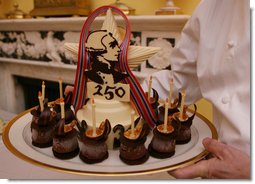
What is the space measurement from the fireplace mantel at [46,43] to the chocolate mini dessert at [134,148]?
2.73ft

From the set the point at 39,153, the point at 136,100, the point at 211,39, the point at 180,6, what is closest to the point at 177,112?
the point at 136,100

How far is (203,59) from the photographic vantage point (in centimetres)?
76

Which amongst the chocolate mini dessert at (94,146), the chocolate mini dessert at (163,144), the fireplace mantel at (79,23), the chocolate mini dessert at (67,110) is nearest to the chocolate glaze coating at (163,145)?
the chocolate mini dessert at (163,144)

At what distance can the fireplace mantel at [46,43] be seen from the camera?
54.9 inches

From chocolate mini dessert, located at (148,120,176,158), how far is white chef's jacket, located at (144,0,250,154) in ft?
0.46

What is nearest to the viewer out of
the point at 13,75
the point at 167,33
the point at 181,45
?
the point at 181,45

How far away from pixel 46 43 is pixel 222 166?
163 centimetres

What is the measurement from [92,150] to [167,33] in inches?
38.1

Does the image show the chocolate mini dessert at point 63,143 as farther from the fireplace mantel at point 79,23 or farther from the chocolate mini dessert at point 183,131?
the fireplace mantel at point 79,23

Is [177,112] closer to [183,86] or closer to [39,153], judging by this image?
[183,86]

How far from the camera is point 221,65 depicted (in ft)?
2.28

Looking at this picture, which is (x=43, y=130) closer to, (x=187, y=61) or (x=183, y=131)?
(x=183, y=131)

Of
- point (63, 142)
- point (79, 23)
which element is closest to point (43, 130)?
point (63, 142)

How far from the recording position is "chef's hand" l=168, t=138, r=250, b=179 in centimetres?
54
